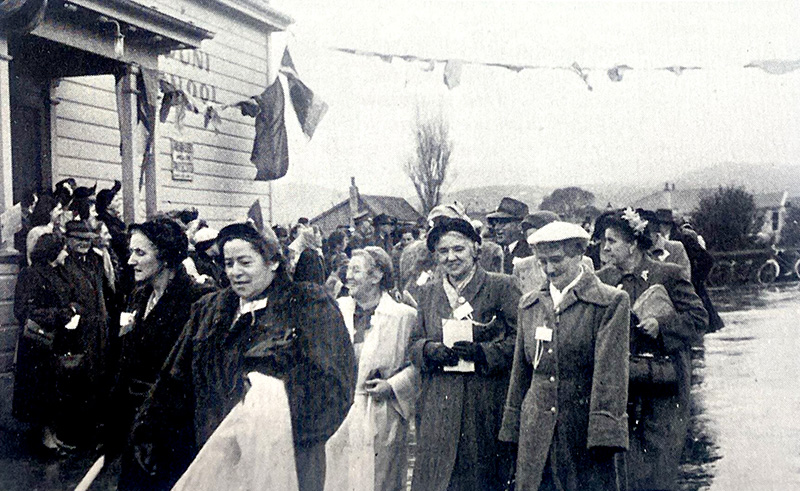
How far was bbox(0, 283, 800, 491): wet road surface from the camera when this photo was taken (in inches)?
197

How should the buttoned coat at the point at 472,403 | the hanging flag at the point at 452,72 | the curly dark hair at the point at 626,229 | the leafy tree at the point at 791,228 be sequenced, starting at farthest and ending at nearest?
the leafy tree at the point at 791,228 < the hanging flag at the point at 452,72 < the curly dark hair at the point at 626,229 < the buttoned coat at the point at 472,403

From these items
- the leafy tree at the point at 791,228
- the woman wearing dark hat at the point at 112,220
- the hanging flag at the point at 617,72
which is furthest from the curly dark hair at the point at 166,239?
the leafy tree at the point at 791,228

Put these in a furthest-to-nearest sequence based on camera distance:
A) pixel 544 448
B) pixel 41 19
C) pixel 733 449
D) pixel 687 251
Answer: pixel 687 251
pixel 733 449
pixel 41 19
pixel 544 448

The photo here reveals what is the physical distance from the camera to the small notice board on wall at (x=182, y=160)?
629 centimetres

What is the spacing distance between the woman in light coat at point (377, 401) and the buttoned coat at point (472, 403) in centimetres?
12

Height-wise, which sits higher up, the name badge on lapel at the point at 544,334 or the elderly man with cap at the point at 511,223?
the elderly man with cap at the point at 511,223

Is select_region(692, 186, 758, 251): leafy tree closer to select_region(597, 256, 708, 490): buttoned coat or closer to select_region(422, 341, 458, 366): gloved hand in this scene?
select_region(597, 256, 708, 490): buttoned coat

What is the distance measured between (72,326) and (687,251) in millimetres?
4179

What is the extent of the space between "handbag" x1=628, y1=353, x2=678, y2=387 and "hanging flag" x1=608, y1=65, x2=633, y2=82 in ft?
6.24

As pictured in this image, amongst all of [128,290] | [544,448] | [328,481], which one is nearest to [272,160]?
[128,290]

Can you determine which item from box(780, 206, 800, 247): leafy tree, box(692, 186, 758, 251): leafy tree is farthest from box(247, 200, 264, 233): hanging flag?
box(780, 206, 800, 247): leafy tree

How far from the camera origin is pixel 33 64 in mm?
6344

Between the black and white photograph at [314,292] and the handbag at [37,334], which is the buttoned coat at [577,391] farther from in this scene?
the handbag at [37,334]

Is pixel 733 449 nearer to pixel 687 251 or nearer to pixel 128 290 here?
pixel 687 251
